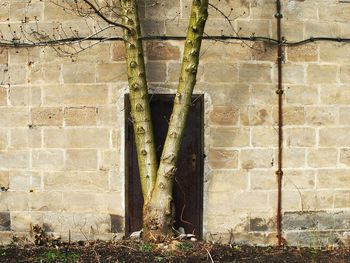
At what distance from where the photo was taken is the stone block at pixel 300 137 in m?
4.72

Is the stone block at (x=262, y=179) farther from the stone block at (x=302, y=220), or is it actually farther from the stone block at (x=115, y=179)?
the stone block at (x=115, y=179)

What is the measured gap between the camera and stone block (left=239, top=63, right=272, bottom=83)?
15.3ft

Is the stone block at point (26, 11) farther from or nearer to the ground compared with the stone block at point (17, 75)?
farther from the ground

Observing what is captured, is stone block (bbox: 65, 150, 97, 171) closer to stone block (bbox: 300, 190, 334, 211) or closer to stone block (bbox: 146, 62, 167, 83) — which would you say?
stone block (bbox: 146, 62, 167, 83)

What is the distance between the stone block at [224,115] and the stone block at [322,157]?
856 millimetres

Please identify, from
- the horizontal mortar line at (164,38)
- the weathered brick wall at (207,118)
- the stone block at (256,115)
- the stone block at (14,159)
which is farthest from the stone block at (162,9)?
the stone block at (14,159)

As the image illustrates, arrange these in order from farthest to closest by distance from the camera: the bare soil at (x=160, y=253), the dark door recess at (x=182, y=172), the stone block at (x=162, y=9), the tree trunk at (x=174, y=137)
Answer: the dark door recess at (x=182, y=172) < the stone block at (x=162, y=9) < the tree trunk at (x=174, y=137) < the bare soil at (x=160, y=253)

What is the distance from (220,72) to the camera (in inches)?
183

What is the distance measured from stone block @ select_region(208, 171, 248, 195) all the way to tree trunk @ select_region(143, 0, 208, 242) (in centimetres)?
54

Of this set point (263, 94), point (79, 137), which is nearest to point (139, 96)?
point (79, 137)

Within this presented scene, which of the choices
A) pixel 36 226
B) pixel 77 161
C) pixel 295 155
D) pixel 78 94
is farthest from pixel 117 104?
pixel 295 155

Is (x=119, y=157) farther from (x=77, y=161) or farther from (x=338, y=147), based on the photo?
(x=338, y=147)

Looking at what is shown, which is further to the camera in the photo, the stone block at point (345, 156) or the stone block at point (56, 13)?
the stone block at point (345, 156)

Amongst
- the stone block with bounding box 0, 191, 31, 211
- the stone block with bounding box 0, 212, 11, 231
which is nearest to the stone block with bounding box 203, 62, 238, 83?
the stone block with bounding box 0, 191, 31, 211
